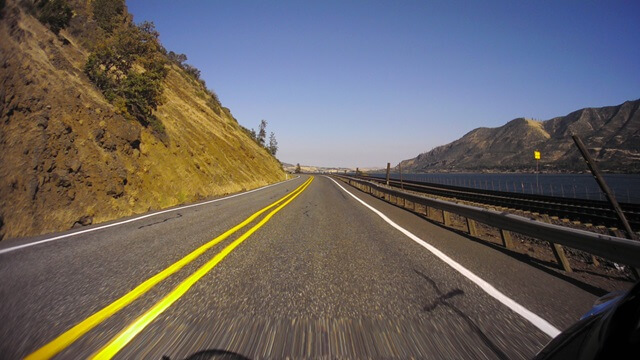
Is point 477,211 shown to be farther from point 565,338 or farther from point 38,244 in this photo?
point 38,244

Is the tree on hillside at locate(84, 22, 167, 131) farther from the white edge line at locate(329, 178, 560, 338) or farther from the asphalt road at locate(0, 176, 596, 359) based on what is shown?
the white edge line at locate(329, 178, 560, 338)

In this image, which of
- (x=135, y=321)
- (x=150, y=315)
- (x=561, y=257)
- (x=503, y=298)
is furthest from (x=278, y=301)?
(x=561, y=257)

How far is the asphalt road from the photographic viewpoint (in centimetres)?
247

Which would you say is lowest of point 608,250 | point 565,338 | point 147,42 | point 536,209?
point 536,209

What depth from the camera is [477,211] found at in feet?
24.3

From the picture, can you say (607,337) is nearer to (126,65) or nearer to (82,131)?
(82,131)

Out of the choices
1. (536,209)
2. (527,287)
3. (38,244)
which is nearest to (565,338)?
(527,287)

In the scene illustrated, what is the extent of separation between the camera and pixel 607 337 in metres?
1.01

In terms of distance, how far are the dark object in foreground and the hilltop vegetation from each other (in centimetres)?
1036

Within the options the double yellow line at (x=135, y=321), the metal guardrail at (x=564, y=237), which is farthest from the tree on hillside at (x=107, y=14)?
the metal guardrail at (x=564, y=237)

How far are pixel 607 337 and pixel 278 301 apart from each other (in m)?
2.84

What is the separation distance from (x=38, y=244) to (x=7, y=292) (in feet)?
10.6

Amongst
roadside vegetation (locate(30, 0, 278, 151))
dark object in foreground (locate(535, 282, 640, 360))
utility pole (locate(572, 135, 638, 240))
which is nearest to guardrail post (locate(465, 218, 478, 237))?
utility pole (locate(572, 135, 638, 240))

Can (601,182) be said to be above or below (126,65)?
below
